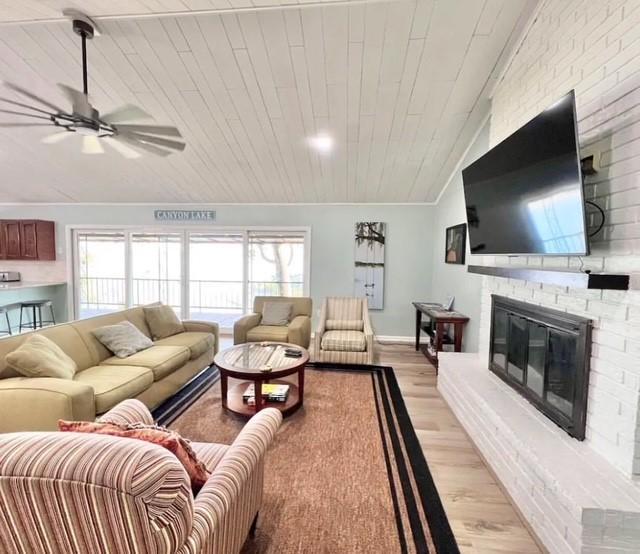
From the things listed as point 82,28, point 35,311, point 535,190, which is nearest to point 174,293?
point 35,311

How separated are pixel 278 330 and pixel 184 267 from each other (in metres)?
2.53

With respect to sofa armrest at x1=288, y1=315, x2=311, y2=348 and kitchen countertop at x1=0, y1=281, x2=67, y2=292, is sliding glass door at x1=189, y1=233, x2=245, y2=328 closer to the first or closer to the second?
sofa armrest at x1=288, y1=315, x2=311, y2=348

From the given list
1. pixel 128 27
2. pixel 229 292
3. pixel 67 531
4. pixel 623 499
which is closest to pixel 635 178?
pixel 623 499

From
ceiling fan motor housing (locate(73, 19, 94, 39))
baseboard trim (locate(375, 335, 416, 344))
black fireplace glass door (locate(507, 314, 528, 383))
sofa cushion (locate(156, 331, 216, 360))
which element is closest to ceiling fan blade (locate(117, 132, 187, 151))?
ceiling fan motor housing (locate(73, 19, 94, 39))

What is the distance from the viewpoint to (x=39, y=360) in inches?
87.0

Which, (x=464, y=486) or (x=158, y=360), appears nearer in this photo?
(x=464, y=486)

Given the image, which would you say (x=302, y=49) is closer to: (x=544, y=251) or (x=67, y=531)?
(x=544, y=251)

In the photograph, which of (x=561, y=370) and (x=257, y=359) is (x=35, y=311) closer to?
(x=257, y=359)

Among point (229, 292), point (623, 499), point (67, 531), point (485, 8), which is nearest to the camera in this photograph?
point (67, 531)

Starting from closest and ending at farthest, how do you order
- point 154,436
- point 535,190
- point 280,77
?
point 154,436 → point 535,190 → point 280,77

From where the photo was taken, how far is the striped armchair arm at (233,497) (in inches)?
40.7

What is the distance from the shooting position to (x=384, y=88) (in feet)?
9.43

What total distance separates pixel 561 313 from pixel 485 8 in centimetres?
206

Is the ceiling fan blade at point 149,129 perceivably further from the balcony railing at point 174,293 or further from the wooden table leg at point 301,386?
the balcony railing at point 174,293
